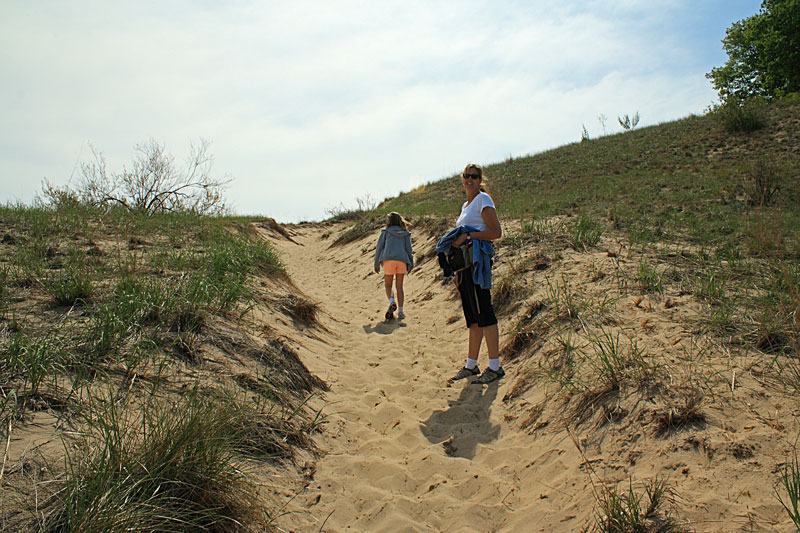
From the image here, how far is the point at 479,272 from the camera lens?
450 cm

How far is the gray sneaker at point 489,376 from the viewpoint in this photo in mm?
4578

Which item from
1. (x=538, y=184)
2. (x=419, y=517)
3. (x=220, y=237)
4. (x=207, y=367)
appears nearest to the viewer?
(x=419, y=517)

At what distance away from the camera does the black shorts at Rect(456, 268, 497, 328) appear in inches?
178

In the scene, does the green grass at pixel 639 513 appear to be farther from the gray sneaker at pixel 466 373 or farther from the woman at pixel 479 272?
the gray sneaker at pixel 466 373

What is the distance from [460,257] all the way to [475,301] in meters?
0.45

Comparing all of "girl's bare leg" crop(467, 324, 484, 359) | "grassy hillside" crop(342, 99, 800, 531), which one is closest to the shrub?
"grassy hillside" crop(342, 99, 800, 531)

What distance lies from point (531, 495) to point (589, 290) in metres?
3.02

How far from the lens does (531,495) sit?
9.37 feet

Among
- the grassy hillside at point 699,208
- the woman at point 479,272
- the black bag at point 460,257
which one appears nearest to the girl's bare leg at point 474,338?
the woman at point 479,272

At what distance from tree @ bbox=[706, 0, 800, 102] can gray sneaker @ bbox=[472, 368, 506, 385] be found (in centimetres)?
2957

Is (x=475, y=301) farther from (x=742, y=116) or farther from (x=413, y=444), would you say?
(x=742, y=116)

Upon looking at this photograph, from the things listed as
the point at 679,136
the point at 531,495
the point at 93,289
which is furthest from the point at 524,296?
the point at 679,136

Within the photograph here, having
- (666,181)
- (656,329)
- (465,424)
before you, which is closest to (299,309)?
(465,424)

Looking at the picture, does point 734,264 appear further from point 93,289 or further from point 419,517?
point 93,289
